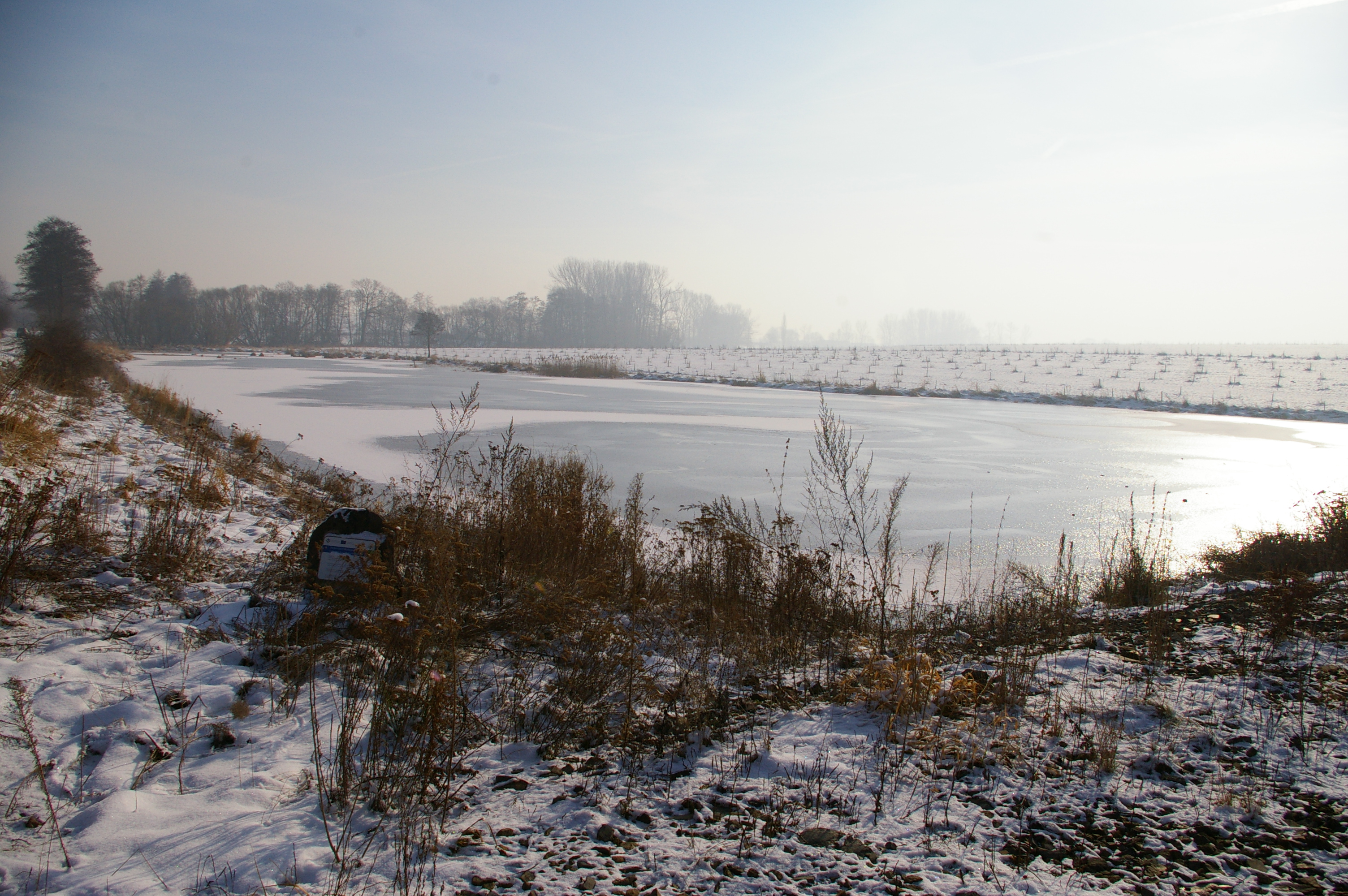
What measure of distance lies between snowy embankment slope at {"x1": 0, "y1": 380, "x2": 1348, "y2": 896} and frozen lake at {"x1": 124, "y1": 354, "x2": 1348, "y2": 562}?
426 cm

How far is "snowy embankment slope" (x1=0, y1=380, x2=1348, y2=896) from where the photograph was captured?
86.7 inches

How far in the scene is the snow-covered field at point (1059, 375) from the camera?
28516mm

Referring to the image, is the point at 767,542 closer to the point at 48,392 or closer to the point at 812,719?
the point at 812,719

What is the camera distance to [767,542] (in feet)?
19.2

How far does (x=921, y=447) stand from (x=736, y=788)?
1333cm

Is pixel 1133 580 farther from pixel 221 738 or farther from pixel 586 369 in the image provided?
pixel 586 369

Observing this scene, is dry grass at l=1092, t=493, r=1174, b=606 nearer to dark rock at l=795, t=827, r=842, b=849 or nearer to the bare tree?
dark rock at l=795, t=827, r=842, b=849

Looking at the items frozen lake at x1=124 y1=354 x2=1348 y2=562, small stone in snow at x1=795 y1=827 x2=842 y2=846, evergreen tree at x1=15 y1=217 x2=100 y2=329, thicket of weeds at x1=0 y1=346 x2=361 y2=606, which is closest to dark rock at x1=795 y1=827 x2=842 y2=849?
small stone in snow at x1=795 y1=827 x2=842 y2=846

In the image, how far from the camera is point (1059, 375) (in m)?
39.6

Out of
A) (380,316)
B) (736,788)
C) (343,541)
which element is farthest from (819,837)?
(380,316)

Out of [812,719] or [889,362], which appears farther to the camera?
[889,362]

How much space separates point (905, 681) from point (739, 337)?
522 feet

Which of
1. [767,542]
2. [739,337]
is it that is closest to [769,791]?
[767,542]

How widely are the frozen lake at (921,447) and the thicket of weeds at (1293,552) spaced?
784 mm
